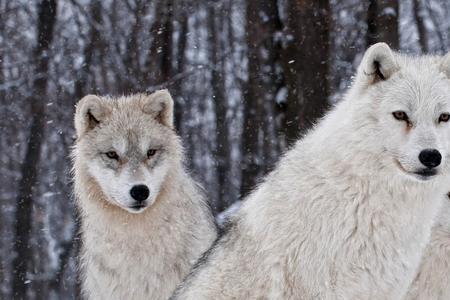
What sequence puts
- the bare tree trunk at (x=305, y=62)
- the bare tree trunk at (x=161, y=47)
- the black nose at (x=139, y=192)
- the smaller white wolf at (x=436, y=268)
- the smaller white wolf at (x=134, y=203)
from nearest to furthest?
1. the smaller white wolf at (x=436, y=268)
2. the black nose at (x=139, y=192)
3. the smaller white wolf at (x=134, y=203)
4. the bare tree trunk at (x=305, y=62)
5. the bare tree trunk at (x=161, y=47)

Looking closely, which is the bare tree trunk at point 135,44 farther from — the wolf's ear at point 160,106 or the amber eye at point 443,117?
the amber eye at point 443,117

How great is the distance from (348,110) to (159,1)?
10.3 metres

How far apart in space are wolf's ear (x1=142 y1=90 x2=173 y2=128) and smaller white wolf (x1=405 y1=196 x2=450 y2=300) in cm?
253

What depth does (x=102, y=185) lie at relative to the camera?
724cm

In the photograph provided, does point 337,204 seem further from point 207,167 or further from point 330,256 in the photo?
point 207,167

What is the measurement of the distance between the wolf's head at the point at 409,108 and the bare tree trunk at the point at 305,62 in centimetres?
878

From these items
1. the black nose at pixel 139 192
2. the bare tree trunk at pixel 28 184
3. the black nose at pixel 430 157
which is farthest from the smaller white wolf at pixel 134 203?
the bare tree trunk at pixel 28 184

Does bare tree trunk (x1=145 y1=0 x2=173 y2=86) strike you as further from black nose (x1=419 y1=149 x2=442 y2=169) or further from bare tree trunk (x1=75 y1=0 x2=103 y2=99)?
black nose (x1=419 y1=149 x2=442 y2=169)

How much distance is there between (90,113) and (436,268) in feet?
10.3

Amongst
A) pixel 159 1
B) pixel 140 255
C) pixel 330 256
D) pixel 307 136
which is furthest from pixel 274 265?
pixel 159 1

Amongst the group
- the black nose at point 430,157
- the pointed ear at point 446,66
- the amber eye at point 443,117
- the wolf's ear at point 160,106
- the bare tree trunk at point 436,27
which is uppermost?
the bare tree trunk at point 436,27

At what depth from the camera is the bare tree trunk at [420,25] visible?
1391cm

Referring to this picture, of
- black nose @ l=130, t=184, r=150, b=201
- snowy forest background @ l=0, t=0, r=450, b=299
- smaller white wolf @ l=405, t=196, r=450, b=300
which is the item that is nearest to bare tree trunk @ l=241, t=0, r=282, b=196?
snowy forest background @ l=0, t=0, r=450, b=299

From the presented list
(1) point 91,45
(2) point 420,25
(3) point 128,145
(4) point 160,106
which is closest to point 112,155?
(3) point 128,145
